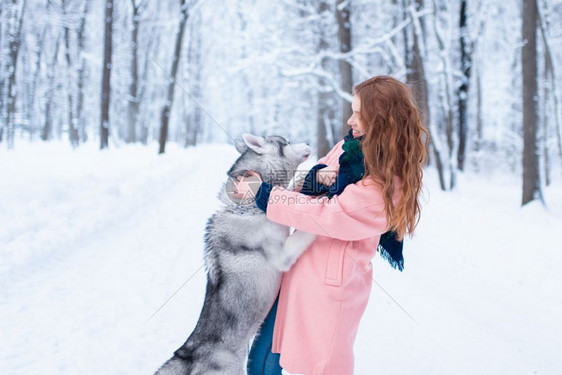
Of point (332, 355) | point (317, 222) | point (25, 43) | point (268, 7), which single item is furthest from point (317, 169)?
point (25, 43)

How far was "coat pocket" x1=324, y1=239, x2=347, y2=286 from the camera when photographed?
6.02 feet

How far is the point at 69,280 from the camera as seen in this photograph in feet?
14.8

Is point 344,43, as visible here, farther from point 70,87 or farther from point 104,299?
point 70,87

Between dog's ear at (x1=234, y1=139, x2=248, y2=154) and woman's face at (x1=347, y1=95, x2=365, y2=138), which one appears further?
dog's ear at (x1=234, y1=139, x2=248, y2=154)

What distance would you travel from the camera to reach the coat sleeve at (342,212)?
5.67ft

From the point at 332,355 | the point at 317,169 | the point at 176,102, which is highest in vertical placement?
the point at 176,102

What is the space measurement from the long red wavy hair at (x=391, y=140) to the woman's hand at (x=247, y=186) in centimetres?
64

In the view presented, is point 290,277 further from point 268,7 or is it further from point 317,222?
point 268,7

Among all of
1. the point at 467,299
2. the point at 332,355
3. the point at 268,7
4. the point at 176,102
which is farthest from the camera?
the point at 176,102

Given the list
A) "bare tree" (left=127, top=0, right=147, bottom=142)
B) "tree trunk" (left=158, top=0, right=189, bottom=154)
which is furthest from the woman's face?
"bare tree" (left=127, top=0, right=147, bottom=142)

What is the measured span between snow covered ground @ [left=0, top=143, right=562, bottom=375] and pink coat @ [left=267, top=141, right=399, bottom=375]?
1108 millimetres

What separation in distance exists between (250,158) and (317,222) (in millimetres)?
814

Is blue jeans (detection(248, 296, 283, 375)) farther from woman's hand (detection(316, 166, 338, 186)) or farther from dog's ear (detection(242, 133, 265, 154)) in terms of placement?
dog's ear (detection(242, 133, 265, 154))

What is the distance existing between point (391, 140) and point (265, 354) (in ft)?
4.69
